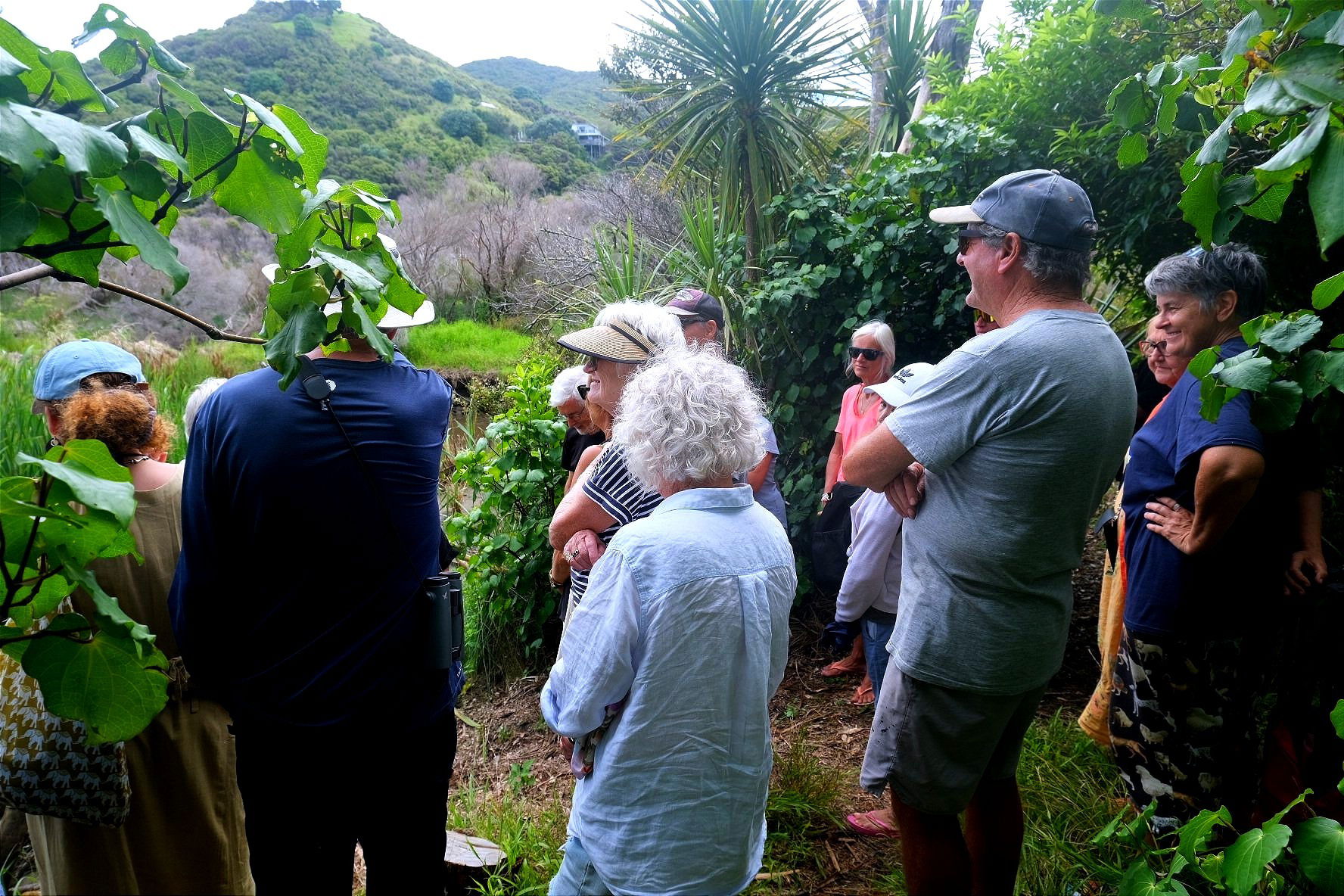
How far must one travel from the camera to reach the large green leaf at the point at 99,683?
2.74 feet

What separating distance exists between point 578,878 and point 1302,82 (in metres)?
1.83

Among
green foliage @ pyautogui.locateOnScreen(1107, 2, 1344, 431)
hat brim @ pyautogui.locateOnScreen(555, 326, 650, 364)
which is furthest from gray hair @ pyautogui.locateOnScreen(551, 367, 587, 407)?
green foliage @ pyautogui.locateOnScreen(1107, 2, 1344, 431)

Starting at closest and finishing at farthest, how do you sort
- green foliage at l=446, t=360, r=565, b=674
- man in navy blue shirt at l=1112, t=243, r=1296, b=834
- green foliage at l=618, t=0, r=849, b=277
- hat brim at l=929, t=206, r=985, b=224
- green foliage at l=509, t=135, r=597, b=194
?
hat brim at l=929, t=206, r=985, b=224, man in navy blue shirt at l=1112, t=243, r=1296, b=834, green foliage at l=446, t=360, r=565, b=674, green foliage at l=618, t=0, r=849, b=277, green foliage at l=509, t=135, r=597, b=194

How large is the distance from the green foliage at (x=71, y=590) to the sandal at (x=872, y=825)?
2501mm

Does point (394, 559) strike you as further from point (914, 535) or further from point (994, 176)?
point (994, 176)

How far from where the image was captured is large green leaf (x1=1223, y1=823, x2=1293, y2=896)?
1.08m

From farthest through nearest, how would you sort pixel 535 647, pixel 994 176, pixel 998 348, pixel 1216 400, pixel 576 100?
1. pixel 576 100
2. pixel 535 647
3. pixel 994 176
4. pixel 998 348
5. pixel 1216 400

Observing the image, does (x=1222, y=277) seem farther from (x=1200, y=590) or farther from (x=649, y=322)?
(x=649, y=322)

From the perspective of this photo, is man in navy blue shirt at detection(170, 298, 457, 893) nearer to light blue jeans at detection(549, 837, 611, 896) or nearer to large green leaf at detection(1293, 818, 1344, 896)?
light blue jeans at detection(549, 837, 611, 896)

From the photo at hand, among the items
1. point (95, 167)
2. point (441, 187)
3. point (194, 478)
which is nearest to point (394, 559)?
point (194, 478)

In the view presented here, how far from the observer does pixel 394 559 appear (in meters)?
2.00

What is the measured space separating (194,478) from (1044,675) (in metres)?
2.04

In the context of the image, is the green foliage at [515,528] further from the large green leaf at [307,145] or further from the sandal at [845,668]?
the large green leaf at [307,145]

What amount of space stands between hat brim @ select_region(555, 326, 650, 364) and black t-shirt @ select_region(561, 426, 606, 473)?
78 centimetres
